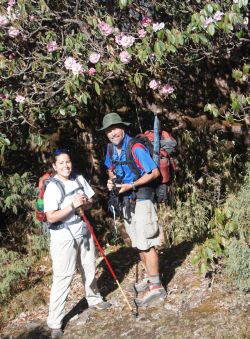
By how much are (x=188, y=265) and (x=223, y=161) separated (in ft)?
6.36

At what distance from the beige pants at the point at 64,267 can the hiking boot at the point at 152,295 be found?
0.59 metres

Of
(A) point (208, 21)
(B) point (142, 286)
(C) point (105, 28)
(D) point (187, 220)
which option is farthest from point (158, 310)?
(C) point (105, 28)

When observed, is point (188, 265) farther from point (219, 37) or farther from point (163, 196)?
point (219, 37)

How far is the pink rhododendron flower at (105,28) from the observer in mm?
5508

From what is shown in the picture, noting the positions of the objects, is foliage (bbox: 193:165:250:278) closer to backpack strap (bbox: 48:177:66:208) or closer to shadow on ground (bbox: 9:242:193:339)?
shadow on ground (bbox: 9:242:193:339)

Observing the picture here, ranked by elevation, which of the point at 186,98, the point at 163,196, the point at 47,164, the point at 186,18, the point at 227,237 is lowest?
the point at 227,237

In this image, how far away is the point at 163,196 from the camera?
199 inches

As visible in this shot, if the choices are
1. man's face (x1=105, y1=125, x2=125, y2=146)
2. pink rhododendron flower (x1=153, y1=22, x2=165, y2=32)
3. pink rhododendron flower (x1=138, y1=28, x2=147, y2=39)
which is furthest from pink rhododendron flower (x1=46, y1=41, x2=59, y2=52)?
man's face (x1=105, y1=125, x2=125, y2=146)

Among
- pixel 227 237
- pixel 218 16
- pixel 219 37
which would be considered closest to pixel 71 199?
pixel 227 237

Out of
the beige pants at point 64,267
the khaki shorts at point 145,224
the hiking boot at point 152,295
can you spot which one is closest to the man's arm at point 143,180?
the khaki shorts at point 145,224

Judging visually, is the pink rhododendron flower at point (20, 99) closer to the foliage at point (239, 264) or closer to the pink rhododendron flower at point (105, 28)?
the pink rhododendron flower at point (105, 28)

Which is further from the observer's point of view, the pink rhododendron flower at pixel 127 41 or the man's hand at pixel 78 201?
the pink rhododendron flower at pixel 127 41

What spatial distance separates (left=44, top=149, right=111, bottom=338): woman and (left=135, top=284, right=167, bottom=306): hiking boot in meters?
0.75

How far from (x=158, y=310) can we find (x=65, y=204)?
4.92 ft
